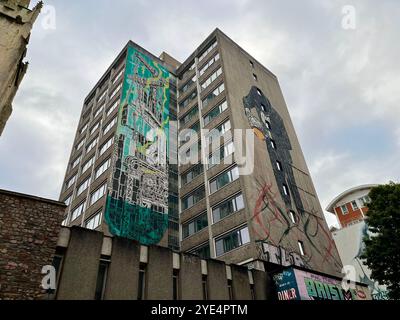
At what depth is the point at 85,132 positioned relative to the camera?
169 ft

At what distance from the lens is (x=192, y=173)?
123 ft

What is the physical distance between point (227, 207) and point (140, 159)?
1291 centimetres

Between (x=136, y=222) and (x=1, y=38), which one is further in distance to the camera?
(x=136, y=222)

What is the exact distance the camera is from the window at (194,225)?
1250 inches

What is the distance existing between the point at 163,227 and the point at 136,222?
347 cm

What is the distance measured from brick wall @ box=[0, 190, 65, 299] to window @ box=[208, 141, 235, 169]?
835 inches

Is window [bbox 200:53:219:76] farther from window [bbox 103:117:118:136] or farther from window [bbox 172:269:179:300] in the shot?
window [bbox 172:269:179:300]

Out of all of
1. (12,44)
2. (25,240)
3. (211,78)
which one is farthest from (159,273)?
(211,78)

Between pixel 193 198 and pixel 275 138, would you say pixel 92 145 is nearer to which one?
pixel 193 198

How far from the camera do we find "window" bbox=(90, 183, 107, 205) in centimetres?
3475

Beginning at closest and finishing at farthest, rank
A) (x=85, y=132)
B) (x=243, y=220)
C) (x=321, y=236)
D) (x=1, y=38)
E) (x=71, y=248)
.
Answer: (x=71, y=248)
(x=1, y=38)
(x=243, y=220)
(x=321, y=236)
(x=85, y=132)

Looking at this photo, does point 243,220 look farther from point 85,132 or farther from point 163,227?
point 85,132

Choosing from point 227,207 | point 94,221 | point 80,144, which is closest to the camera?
point 227,207
